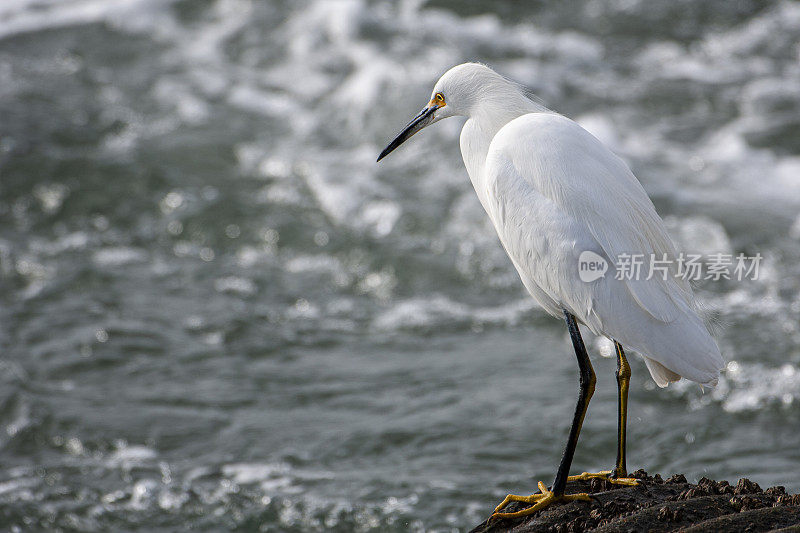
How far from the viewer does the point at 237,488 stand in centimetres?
427

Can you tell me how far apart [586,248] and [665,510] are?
31.8 inches

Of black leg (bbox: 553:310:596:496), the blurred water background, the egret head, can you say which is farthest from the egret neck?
the blurred water background

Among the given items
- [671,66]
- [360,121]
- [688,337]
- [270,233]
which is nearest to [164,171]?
[270,233]

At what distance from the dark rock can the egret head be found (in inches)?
51.1

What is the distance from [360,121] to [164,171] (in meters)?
1.86

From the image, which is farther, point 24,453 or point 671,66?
point 671,66

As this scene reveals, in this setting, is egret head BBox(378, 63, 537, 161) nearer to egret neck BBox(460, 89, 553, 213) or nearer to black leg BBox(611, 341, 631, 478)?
egret neck BBox(460, 89, 553, 213)

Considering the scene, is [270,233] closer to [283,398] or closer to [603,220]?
[283,398]

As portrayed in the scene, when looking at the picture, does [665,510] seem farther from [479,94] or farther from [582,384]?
[479,94]

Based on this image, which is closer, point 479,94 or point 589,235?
point 589,235

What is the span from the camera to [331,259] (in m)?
6.45

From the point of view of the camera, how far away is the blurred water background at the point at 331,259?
14.5 feet

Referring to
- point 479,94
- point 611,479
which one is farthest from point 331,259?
point 611,479

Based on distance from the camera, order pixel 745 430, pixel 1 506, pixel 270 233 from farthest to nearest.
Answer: pixel 270 233
pixel 745 430
pixel 1 506
